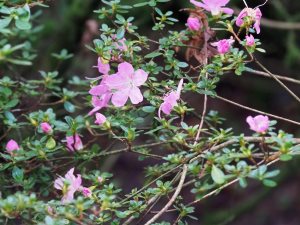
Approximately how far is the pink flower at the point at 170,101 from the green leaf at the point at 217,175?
197 mm

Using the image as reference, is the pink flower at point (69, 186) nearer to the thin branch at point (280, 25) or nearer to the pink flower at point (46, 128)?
the pink flower at point (46, 128)

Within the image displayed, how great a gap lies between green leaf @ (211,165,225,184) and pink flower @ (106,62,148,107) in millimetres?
250

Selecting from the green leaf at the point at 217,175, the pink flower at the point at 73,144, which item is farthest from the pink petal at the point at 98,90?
the green leaf at the point at 217,175

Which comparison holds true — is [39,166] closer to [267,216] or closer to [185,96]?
[185,96]

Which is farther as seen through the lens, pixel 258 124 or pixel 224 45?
pixel 224 45

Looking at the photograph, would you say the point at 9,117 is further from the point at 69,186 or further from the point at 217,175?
the point at 217,175

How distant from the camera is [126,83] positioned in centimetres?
129

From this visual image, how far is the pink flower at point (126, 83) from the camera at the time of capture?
1273 mm

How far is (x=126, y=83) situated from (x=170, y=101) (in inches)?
3.8

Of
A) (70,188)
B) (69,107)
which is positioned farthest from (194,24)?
(70,188)

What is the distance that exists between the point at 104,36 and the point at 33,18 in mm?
639

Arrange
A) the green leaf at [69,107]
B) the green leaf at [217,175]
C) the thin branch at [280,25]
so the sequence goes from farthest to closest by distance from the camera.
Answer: the thin branch at [280,25], the green leaf at [69,107], the green leaf at [217,175]

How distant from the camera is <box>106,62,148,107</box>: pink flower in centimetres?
127

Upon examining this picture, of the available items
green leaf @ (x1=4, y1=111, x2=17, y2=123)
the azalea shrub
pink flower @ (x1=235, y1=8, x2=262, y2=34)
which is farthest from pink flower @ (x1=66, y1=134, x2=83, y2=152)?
pink flower @ (x1=235, y1=8, x2=262, y2=34)
